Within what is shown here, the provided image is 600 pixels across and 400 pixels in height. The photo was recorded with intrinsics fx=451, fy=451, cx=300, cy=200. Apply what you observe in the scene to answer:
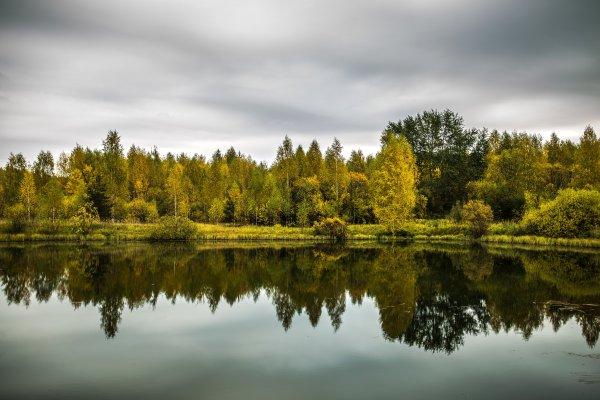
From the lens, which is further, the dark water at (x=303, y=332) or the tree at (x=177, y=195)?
the tree at (x=177, y=195)

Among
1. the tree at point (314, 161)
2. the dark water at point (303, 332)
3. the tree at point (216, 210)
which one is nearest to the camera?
the dark water at point (303, 332)

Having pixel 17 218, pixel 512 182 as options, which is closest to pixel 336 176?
pixel 512 182

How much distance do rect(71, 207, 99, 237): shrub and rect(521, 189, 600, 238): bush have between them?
5725cm

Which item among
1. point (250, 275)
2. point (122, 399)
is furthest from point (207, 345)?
point (250, 275)

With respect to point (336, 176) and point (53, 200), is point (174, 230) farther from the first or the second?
point (336, 176)

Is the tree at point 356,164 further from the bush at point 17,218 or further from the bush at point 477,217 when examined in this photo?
the bush at point 17,218

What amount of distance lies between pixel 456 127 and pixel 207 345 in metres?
66.1

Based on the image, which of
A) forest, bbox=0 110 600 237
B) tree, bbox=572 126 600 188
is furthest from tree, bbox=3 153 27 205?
tree, bbox=572 126 600 188

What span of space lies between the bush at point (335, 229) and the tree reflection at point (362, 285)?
53.1 feet

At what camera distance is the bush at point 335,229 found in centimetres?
6046

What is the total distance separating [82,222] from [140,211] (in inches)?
474

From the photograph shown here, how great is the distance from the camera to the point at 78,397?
11148 millimetres

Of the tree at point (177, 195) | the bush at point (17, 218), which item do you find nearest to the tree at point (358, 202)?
the tree at point (177, 195)

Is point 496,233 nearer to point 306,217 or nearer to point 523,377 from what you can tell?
point 306,217
